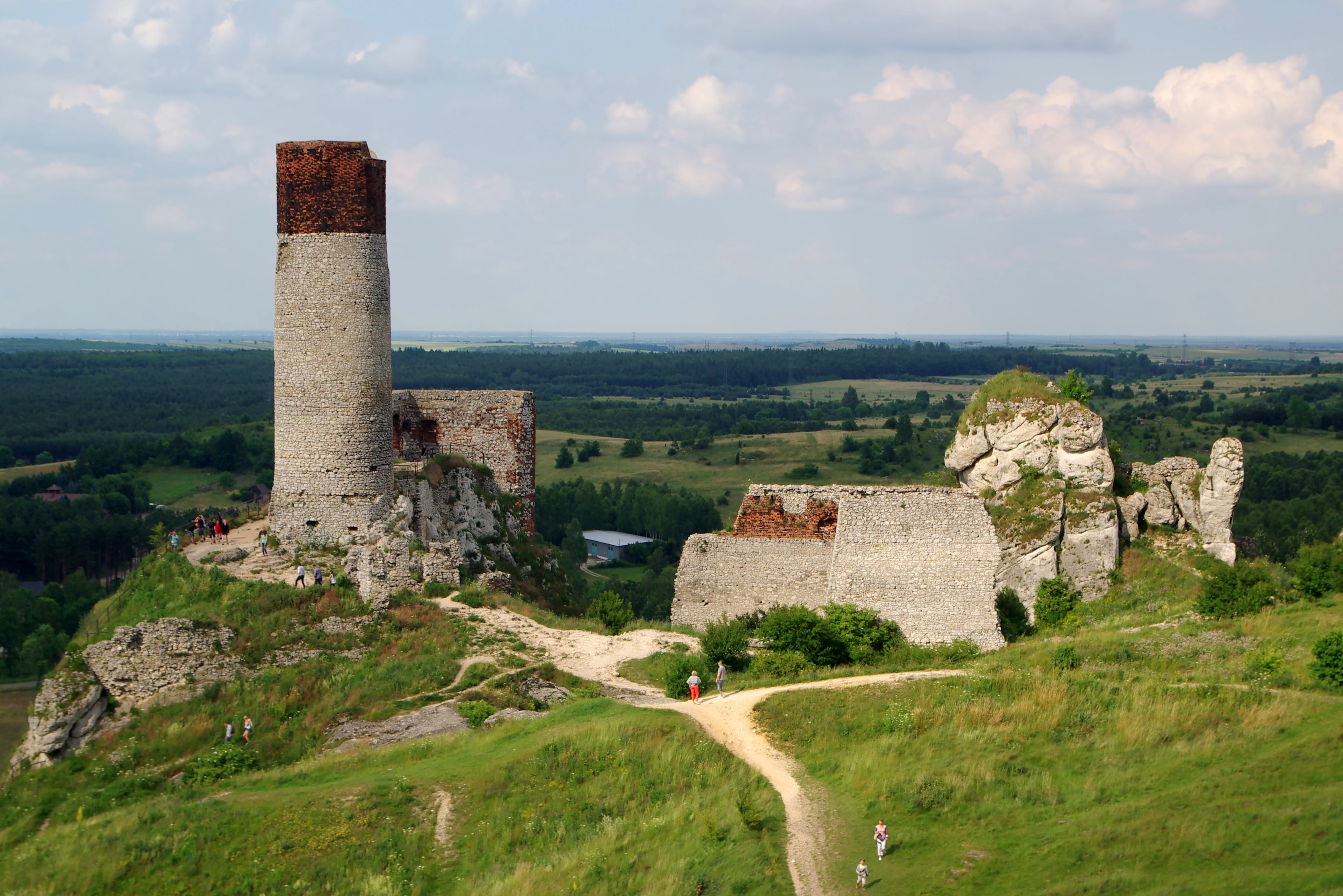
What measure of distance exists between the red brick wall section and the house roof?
47.7 m

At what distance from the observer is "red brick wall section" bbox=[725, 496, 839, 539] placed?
28.9 metres

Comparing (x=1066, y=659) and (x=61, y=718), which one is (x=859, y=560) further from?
(x=61, y=718)

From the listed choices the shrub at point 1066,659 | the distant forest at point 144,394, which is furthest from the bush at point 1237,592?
the distant forest at point 144,394

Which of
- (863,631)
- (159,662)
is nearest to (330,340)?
(159,662)

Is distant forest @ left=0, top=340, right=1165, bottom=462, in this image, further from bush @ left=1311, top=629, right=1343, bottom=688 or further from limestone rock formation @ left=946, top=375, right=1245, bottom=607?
bush @ left=1311, top=629, right=1343, bottom=688

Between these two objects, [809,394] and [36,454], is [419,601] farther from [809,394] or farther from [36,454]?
[809,394]

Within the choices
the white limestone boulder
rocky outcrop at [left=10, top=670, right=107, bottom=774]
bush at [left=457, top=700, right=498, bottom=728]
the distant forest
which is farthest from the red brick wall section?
the distant forest

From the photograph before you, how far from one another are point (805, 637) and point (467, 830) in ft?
32.2

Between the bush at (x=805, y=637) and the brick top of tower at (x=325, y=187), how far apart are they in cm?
1349

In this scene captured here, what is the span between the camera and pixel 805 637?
25.0 meters

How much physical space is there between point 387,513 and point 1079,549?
1734 cm

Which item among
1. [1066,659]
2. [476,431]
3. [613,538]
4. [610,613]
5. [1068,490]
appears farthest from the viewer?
[613,538]

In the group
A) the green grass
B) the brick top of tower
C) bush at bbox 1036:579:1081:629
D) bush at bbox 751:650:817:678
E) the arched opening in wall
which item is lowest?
the green grass

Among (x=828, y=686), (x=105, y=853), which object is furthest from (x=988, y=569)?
(x=105, y=853)
